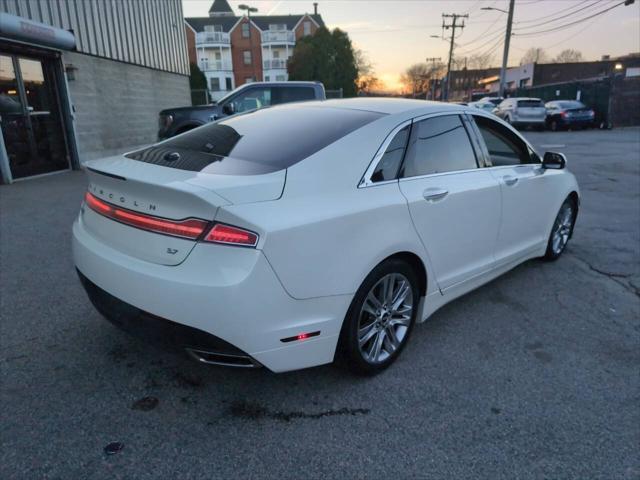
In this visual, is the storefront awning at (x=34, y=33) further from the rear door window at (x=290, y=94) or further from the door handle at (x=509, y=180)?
the door handle at (x=509, y=180)

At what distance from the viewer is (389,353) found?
2861 millimetres

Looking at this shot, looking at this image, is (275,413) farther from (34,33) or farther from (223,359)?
(34,33)

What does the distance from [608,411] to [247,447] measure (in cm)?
194

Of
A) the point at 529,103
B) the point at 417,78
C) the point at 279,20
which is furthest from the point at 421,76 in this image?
the point at 529,103

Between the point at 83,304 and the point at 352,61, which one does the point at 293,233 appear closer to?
the point at 83,304

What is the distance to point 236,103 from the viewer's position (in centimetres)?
1023

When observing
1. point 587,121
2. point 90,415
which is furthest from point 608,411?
point 587,121

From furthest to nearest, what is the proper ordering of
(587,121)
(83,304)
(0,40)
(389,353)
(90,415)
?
1. (587,121)
2. (0,40)
3. (83,304)
4. (389,353)
5. (90,415)

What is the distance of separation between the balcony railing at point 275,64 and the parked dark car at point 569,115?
4202 centimetres

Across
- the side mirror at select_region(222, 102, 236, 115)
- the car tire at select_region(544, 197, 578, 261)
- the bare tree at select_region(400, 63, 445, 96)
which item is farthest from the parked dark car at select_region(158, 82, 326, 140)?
the bare tree at select_region(400, 63, 445, 96)

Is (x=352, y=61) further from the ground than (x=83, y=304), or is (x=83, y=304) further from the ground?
(x=352, y=61)

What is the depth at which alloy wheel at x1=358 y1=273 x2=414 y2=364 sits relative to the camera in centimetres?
266

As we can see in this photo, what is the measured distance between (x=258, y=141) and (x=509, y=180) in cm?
209

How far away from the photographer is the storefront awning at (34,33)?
8.42 metres
